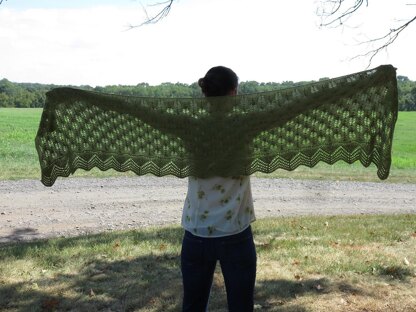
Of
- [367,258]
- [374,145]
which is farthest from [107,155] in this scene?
[367,258]

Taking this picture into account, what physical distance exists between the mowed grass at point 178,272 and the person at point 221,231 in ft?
4.70

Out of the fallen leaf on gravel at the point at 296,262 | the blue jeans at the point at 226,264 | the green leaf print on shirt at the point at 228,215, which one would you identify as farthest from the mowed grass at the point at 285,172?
the green leaf print on shirt at the point at 228,215

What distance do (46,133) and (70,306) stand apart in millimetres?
1473

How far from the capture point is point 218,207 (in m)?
2.54

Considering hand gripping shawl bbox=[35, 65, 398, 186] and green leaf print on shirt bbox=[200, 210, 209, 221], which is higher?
hand gripping shawl bbox=[35, 65, 398, 186]

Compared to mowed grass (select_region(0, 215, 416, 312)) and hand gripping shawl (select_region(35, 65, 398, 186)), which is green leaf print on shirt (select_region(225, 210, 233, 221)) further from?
mowed grass (select_region(0, 215, 416, 312))

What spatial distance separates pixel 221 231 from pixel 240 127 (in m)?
0.54

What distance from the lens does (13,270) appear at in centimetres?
467

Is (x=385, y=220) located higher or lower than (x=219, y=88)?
lower

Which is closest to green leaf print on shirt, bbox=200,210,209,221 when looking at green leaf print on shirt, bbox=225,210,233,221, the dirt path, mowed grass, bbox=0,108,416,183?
green leaf print on shirt, bbox=225,210,233,221

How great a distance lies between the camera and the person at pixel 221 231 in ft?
8.25

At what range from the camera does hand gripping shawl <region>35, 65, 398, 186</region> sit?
2.65 metres

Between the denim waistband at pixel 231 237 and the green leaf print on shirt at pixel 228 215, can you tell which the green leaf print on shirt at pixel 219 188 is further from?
the denim waistband at pixel 231 237

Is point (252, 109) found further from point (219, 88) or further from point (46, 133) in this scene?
point (46, 133)
